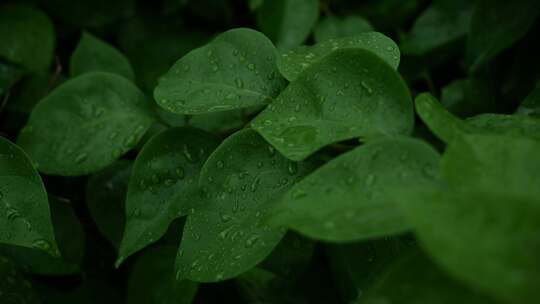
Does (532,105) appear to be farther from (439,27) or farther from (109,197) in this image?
(109,197)

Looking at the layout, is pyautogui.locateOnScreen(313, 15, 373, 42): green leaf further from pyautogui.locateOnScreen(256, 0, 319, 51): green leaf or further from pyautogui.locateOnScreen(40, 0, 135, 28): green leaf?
pyautogui.locateOnScreen(40, 0, 135, 28): green leaf

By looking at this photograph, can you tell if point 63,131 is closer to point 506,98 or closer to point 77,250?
point 77,250

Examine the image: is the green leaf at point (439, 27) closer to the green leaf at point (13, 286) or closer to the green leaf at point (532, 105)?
the green leaf at point (532, 105)

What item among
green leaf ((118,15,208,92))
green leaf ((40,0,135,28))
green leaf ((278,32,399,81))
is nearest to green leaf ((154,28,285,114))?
green leaf ((278,32,399,81))

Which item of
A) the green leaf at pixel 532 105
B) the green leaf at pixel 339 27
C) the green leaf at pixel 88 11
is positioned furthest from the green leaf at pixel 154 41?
the green leaf at pixel 532 105

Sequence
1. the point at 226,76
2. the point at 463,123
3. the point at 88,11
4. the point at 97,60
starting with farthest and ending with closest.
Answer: the point at 88,11 → the point at 97,60 → the point at 226,76 → the point at 463,123

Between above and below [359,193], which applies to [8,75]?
below

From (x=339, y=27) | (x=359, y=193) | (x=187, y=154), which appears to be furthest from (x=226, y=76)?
(x=339, y=27)
